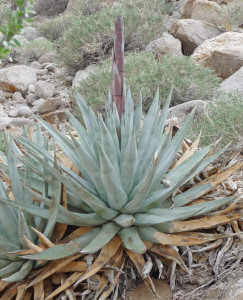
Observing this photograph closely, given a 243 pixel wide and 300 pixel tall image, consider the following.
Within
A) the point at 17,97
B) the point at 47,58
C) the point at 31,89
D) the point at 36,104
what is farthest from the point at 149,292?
the point at 47,58

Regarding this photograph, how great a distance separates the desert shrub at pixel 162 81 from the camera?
273 inches

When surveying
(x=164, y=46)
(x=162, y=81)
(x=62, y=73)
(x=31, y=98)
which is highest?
(x=162, y=81)

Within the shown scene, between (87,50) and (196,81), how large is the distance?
12.2ft

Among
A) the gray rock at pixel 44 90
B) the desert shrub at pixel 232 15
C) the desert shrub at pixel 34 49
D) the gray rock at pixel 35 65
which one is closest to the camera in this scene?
the gray rock at pixel 44 90

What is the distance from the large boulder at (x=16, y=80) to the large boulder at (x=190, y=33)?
414cm

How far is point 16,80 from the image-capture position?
380 inches

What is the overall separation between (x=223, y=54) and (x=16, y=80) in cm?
505

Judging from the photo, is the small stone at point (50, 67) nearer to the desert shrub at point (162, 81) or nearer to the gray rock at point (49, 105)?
the gray rock at point (49, 105)

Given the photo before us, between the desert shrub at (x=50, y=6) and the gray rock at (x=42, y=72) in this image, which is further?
the desert shrub at (x=50, y=6)

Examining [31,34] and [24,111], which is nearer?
[24,111]

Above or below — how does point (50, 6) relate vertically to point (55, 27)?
below

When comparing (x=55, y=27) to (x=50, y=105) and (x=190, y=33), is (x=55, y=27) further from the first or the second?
(x=50, y=105)

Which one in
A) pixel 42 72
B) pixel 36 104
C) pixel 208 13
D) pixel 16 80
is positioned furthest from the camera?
pixel 208 13

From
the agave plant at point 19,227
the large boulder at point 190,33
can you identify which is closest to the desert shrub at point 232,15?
the large boulder at point 190,33
